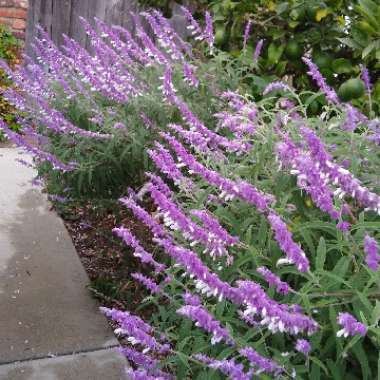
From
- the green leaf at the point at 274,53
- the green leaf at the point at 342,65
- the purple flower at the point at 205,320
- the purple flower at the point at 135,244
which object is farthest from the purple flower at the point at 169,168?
the green leaf at the point at 274,53

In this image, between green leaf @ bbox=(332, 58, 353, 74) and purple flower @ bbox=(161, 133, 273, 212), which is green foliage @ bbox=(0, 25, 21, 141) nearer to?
green leaf @ bbox=(332, 58, 353, 74)

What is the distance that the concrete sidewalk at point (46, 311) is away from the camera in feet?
9.69

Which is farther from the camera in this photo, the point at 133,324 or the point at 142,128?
the point at 142,128

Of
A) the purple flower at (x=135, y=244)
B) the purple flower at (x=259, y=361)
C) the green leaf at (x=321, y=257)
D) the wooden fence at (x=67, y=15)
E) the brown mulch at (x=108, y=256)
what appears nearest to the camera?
the purple flower at (x=259, y=361)

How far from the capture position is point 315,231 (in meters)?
1.83

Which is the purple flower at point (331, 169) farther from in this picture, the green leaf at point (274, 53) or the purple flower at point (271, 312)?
the green leaf at point (274, 53)

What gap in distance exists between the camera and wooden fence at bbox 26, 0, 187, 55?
6.19 metres

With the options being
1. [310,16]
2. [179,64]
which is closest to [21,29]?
[179,64]

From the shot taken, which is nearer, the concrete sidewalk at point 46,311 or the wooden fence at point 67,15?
the concrete sidewalk at point 46,311

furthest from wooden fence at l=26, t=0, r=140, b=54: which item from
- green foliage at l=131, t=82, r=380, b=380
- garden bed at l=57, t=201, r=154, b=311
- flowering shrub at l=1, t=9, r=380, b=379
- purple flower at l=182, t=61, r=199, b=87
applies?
green foliage at l=131, t=82, r=380, b=380

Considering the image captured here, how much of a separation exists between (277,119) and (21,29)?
6.65 metres

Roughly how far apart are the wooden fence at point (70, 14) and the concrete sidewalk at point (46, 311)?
237 cm

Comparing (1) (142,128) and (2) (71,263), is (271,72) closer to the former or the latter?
(1) (142,128)

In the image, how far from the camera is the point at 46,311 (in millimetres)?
3492
